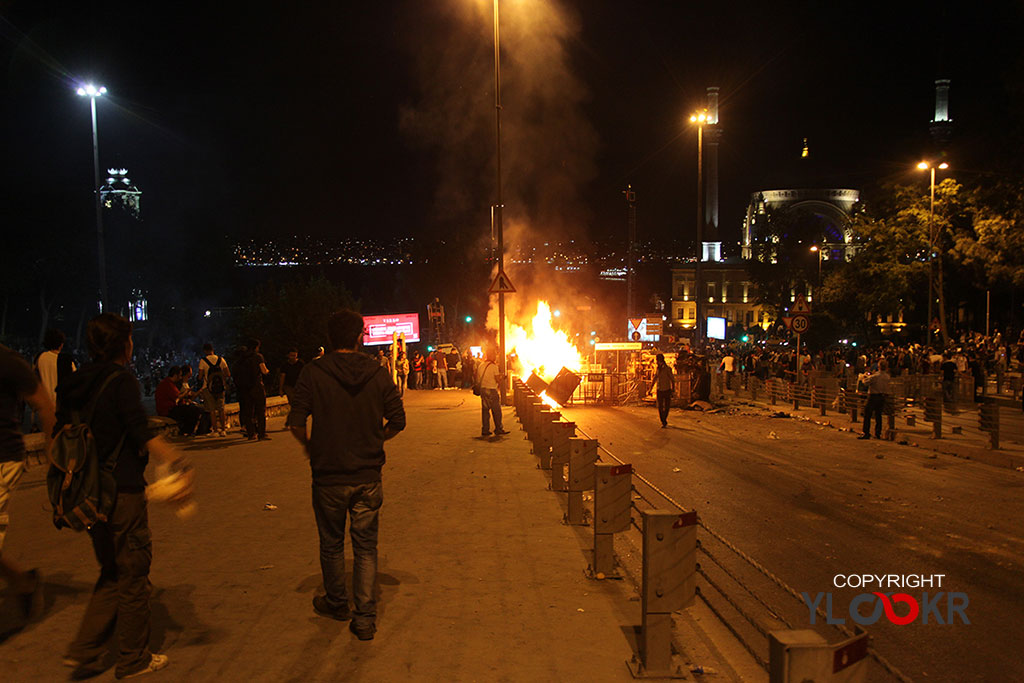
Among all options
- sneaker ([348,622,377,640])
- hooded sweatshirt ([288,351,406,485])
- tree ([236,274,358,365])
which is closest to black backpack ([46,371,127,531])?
hooded sweatshirt ([288,351,406,485])

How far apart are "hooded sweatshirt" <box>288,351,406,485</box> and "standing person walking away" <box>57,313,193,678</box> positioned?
736mm

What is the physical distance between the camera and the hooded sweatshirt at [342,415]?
14.4 feet

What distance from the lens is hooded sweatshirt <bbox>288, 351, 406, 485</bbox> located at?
4391 mm

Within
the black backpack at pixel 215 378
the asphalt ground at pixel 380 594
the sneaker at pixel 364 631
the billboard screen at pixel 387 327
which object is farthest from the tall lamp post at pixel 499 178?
the billboard screen at pixel 387 327

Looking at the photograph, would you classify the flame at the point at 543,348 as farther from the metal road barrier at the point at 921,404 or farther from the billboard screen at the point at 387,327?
the billboard screen at the point at 387,327

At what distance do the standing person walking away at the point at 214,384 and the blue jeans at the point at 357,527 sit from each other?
373 inches

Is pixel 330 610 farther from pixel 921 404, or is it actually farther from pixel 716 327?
pixel 716 327

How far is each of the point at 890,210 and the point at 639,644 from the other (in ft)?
127

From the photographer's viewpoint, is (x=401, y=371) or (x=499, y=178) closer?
(x=499, y=178)

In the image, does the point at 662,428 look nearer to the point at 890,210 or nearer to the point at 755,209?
the point at 890,210

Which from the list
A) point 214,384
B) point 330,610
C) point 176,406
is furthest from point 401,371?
point 330,610

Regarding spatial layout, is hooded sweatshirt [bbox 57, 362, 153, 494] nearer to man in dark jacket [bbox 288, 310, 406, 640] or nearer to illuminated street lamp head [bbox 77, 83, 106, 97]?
man in dark jacket [bbox 288, 310, 406, 640]

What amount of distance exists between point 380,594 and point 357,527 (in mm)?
1060

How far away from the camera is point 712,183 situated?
105 m
